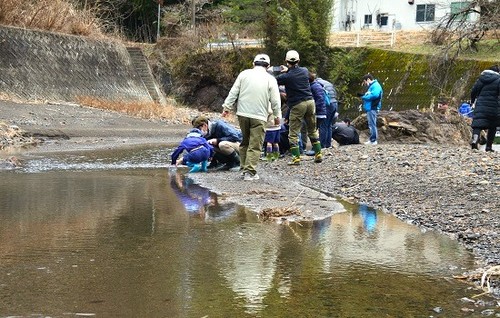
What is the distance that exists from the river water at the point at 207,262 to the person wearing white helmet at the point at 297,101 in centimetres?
449

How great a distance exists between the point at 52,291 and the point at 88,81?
2356 cm

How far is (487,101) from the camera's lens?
14633 mm

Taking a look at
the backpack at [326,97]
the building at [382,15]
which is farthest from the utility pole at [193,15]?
the backpack at [326,97]

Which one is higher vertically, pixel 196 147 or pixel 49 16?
pixel 49 16

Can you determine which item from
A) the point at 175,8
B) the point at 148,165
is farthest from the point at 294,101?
the point at 175,8

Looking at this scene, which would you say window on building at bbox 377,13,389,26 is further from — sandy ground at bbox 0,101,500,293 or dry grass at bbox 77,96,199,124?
sandy ground at bbox 0,101,500,293

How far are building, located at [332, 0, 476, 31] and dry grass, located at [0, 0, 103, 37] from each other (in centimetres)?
2719

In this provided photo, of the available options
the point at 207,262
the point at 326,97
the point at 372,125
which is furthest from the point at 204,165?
the point at 207,262

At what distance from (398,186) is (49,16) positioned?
2108cm

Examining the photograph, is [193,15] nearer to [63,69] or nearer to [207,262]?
[63,69]

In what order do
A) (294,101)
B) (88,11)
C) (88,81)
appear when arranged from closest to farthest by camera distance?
1. (294,101)
2. (88,81)
3. (88,11)

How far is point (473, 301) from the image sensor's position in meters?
4.45

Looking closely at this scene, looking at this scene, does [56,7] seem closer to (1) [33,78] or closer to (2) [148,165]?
(1) [33,78]

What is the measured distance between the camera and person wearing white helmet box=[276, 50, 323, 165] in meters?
12.8
